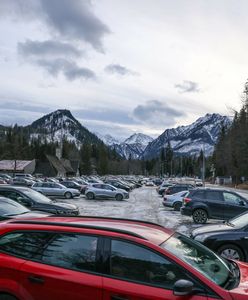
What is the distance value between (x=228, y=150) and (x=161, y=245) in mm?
99779

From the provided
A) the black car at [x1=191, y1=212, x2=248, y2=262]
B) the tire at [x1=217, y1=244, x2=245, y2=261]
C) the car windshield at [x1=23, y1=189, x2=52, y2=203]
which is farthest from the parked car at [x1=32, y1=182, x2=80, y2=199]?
the tire at [x1=217, y1=244, x2=245, y2=261]

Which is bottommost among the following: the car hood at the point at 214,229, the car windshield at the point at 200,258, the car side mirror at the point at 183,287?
the car hood at the point at 214,229

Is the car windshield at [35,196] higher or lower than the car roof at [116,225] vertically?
lower

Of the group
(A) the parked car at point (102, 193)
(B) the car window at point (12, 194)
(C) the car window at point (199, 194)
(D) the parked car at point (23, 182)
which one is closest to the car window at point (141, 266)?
(B) the car window at point (12, 194)

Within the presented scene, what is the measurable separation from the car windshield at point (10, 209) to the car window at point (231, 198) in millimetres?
10703

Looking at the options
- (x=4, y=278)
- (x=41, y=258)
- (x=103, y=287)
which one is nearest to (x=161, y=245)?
(x=103, y=287)

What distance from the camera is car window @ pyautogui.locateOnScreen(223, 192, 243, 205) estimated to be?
20.9 meters

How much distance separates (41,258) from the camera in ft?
17.6

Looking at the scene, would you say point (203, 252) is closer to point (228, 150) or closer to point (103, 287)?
point (103, 287)

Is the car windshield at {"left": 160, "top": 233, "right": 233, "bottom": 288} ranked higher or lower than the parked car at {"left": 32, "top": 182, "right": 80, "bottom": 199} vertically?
higher

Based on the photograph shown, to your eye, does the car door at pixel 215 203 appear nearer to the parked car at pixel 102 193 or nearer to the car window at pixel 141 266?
the car window at pixel 141 266

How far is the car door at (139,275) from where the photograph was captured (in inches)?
187

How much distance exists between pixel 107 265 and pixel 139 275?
359mm

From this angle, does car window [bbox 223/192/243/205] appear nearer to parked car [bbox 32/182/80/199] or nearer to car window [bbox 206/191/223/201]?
car window [bbox 206/191/223/201]
